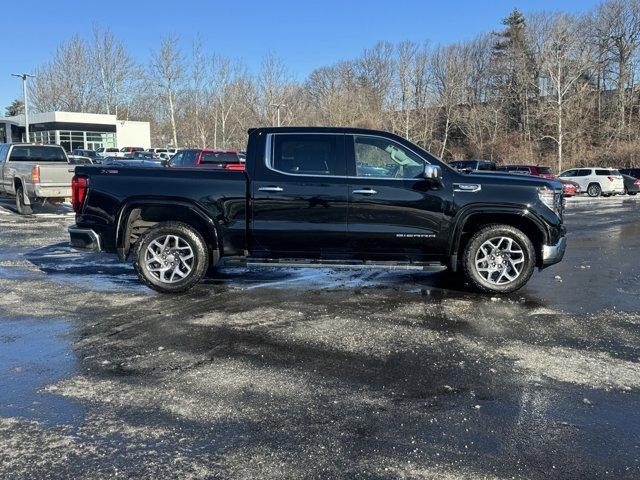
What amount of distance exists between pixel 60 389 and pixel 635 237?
12447 millimetres

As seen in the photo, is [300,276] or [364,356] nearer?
[364,356]

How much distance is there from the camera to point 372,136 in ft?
22.4

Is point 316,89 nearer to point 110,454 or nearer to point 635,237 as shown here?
point 635,237

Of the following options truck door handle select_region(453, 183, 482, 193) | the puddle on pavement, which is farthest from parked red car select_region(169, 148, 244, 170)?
the puddle on pavement

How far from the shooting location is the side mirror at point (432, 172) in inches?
253

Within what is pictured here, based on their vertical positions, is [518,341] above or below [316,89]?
below

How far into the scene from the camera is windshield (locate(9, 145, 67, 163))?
54.4ft

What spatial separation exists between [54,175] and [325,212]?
11035mm

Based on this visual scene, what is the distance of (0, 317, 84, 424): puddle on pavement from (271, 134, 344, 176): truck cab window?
2950 mm

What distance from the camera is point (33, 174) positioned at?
15.1 metres

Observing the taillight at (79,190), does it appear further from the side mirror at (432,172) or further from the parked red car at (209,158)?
the parked red car at (209,158)

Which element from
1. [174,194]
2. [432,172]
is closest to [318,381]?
[432,172]

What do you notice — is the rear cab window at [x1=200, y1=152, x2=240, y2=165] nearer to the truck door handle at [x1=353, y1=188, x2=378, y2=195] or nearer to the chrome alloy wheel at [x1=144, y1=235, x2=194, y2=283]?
the chrome alloy wheel at [x1=144, y1=235, x2=194, y2=283]

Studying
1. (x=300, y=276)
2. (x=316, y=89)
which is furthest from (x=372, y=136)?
(x=316, y=89)
